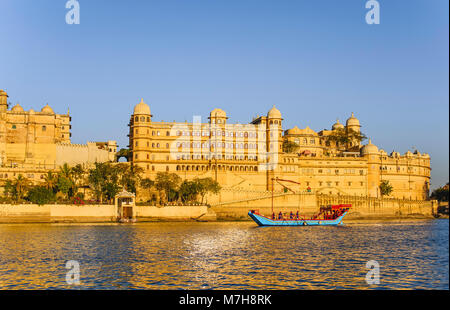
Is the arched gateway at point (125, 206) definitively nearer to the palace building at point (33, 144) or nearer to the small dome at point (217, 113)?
the palace building at point (33, 144)

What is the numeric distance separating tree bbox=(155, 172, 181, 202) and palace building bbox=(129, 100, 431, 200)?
7.29 m

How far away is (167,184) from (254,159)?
77.8ft

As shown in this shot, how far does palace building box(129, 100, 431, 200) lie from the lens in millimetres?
98438

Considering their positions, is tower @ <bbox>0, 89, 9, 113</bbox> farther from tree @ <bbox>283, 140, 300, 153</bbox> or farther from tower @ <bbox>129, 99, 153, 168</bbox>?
tree @ <bbox>283, 140, 300, 153</bbox>

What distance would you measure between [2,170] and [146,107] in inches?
1129

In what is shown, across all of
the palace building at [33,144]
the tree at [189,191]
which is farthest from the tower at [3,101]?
the tree at [189,191]

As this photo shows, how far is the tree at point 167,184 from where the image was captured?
87.9m

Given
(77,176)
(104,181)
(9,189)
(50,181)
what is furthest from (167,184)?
(9,189)

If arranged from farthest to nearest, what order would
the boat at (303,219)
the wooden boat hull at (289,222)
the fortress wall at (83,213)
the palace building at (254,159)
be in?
the palace building at (254,159) → the boat at (303,219) → the wooden boat hull at (289,222) → the fortress wall at (83,213)

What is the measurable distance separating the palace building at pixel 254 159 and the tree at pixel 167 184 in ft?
23.9

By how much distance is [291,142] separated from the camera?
388 ft

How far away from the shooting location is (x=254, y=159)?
104375 mm
